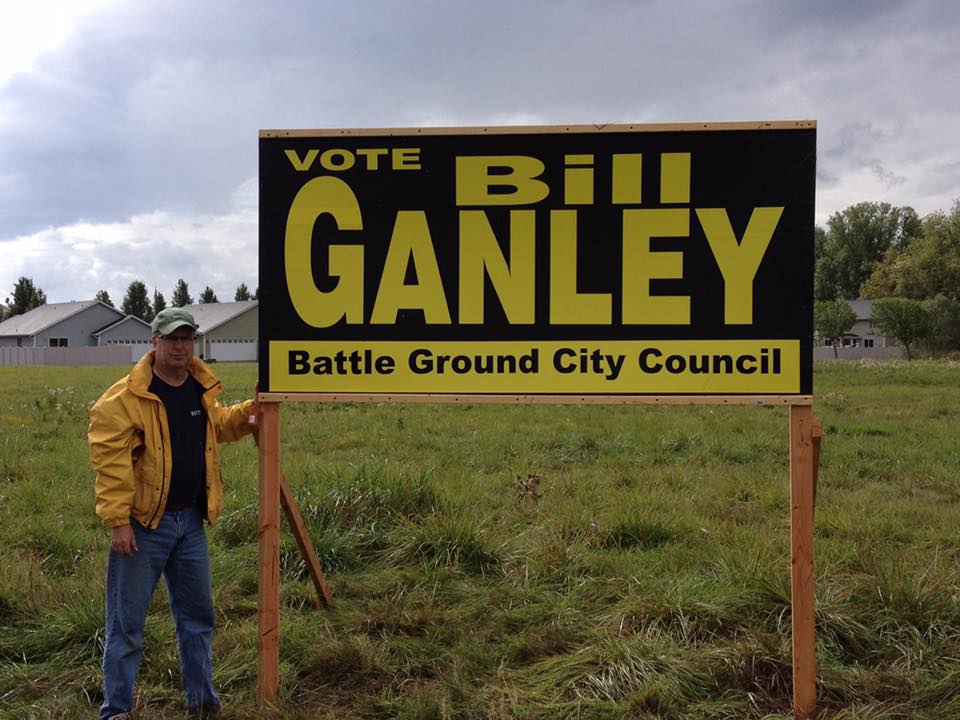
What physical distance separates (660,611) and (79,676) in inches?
128

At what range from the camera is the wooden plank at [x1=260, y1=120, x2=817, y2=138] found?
398 centimetres

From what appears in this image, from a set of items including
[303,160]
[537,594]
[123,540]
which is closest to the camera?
[123,540]

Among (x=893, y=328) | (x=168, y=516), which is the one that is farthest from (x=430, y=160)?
(x=893, y=328)

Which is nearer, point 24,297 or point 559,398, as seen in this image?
point 559,398

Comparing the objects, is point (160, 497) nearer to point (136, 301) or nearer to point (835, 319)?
point (835, 319)

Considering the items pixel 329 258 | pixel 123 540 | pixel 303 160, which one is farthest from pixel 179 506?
pixel 303 160

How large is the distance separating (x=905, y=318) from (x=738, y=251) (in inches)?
2215

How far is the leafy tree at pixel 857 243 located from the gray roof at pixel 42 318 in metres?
71.0

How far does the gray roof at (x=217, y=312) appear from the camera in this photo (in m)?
68.6

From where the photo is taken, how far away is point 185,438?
12.5ft

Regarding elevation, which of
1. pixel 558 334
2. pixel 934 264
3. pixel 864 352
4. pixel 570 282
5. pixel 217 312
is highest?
pixel 934 264

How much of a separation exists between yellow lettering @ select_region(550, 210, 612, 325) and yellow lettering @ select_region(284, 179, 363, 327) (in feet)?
3.43

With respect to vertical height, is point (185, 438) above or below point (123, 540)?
above

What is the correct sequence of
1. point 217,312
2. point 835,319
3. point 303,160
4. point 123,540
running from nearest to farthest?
point 123,540, point 303,160, point 835,319, point 217,312
